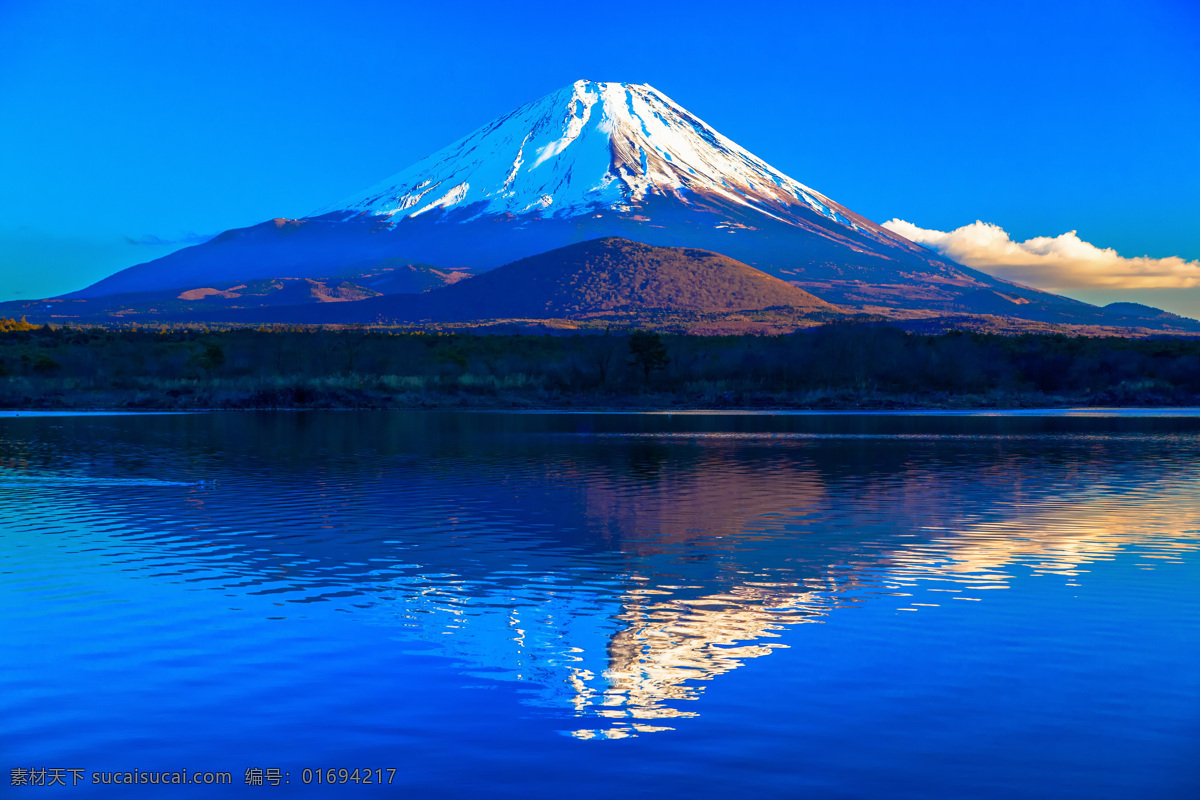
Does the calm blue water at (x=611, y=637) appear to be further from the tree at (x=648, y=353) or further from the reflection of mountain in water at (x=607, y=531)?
the tree at (x=648, y=353)

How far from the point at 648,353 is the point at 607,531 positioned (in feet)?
186

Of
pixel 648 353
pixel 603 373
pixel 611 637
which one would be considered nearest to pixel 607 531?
pixel 611 637

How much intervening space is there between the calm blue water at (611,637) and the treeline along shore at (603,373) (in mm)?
41467

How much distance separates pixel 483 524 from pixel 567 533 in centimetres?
148

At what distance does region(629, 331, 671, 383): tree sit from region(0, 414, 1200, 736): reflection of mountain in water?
39081 millimetres

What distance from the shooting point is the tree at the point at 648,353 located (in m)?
73.1

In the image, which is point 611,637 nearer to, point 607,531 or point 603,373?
point 607,531

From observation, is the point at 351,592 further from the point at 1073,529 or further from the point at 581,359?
the point at 581,359

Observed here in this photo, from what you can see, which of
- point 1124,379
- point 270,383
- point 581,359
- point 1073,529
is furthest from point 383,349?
point 1073,529

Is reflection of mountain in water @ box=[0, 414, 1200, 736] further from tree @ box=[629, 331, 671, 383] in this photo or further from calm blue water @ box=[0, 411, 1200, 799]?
tree @ box=[629, 331, 671, 383]

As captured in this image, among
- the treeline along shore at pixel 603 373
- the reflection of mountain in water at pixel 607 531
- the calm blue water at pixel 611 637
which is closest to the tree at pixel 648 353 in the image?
the treeline along shore at pixel 603 373

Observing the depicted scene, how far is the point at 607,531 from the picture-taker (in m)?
16.9

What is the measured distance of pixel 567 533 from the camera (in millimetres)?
16656

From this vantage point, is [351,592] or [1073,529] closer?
[351,592]
